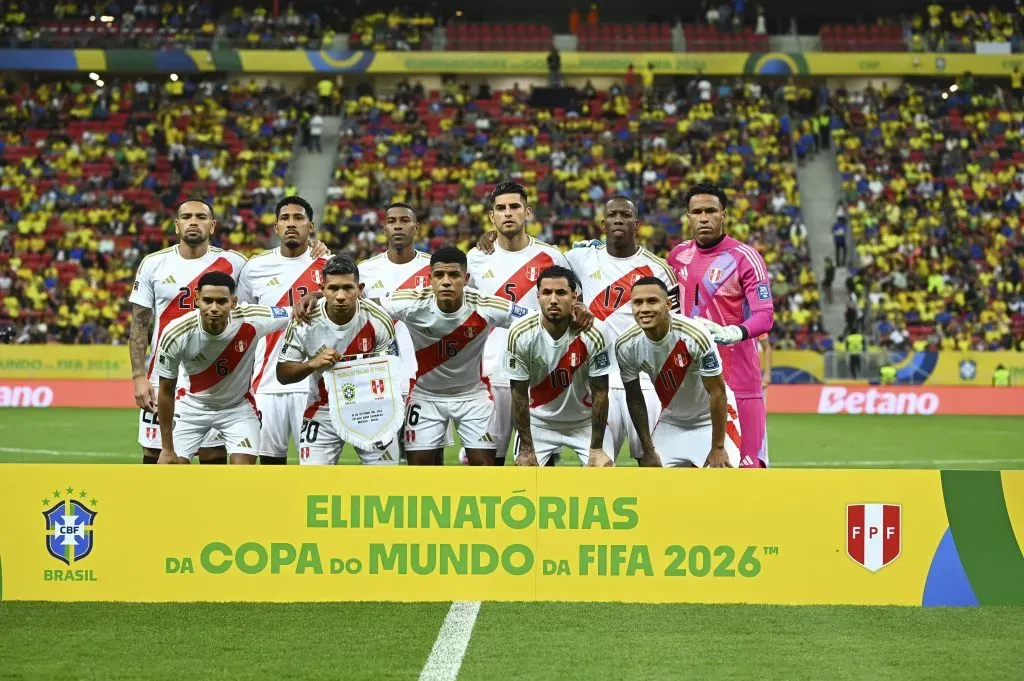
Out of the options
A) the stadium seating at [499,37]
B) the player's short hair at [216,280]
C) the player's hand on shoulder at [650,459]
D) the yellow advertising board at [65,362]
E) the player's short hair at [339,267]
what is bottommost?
Answer: the yellow advertising board at [65,362]

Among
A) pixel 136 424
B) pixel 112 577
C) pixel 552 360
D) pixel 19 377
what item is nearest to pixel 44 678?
pixel 112 577

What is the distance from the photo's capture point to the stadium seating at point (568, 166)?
3086 cm

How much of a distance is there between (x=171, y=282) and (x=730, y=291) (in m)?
3.88

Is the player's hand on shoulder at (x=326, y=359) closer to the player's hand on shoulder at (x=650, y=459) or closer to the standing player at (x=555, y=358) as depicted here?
the standing player at (x=555, y=358)

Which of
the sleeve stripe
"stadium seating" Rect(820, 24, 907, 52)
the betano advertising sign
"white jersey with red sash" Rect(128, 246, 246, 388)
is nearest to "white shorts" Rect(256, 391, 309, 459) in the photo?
"white jersey with red sash" Rect(128, 246, 246, 388)

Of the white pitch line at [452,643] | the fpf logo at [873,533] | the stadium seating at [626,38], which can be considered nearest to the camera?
the white pitch line at [452,643]

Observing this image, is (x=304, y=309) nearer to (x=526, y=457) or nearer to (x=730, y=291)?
(x=526, y=457)

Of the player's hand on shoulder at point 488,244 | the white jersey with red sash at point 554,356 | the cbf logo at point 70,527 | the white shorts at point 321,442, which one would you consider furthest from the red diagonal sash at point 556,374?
the cbf logo at point 70,527

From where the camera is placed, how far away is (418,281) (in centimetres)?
879

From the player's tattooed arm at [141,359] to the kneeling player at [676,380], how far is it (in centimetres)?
328

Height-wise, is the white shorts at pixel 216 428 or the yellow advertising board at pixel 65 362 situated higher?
the white shorts at pixel 216 428

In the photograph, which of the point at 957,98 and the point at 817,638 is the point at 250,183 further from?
the point at 817,638

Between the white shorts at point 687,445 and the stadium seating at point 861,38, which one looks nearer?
the white shorts at point 687,445

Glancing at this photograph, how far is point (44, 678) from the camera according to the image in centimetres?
506
